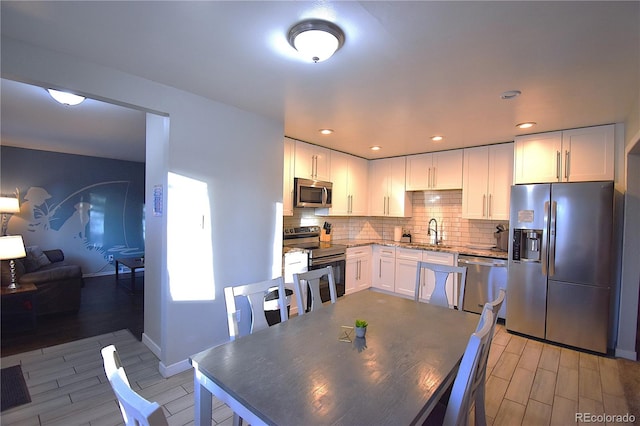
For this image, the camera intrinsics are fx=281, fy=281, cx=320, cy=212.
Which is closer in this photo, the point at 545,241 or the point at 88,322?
the point at 545,241

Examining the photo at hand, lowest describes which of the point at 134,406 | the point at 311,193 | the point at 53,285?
the point at 53,285

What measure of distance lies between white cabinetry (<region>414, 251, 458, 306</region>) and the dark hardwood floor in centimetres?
372

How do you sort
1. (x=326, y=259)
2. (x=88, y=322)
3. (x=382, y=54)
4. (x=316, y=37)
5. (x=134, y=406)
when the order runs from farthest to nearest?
(x=326, y=259), (x=88, y=322), (x=382, y=54), (x=316, y=37), (x=134, y=406)

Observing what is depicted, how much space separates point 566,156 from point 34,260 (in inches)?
284

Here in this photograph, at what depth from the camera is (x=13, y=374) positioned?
7.63 feet

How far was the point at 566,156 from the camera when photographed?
307 cm

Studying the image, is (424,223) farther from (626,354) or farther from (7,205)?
(7,205)

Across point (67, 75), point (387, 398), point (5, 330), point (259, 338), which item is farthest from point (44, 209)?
point (387, 398)

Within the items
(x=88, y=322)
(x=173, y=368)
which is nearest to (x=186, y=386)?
(x=173, y=368)

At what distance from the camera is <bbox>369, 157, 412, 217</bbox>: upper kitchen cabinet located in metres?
4.71

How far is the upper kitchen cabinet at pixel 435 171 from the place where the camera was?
4.15 meters

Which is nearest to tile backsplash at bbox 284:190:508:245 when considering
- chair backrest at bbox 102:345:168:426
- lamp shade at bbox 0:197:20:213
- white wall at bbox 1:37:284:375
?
white wall at bbox 1:37:284:375

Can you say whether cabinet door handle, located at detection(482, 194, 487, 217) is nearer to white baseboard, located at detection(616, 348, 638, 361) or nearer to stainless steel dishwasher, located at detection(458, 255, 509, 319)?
stainless steel dishwasher, located at detection(458, 255, 509, 319)

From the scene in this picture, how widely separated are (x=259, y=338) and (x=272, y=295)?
4.97 ft
